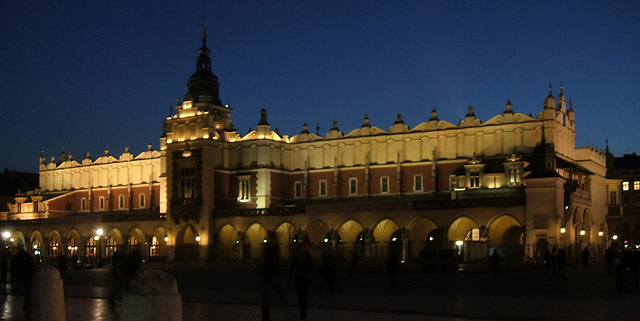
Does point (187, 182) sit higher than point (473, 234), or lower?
higher

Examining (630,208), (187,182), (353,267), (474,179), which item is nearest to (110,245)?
(187,182)

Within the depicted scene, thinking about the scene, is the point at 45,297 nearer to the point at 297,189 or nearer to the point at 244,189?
the point at 244,189

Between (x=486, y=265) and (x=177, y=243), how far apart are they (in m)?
36.3

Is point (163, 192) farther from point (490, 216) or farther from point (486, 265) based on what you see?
point (486, 265)

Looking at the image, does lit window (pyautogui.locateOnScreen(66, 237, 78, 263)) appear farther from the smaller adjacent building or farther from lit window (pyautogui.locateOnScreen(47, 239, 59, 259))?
the smaller adjacent building

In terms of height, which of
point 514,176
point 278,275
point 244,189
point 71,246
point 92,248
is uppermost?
point 514,176

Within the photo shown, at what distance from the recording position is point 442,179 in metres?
70.6

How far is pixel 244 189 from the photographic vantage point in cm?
7631

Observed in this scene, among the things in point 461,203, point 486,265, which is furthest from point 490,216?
point 486,265

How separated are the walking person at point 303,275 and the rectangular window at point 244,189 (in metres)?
57.5

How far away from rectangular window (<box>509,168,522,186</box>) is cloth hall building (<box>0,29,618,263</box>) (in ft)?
0.25

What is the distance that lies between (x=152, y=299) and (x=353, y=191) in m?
67.5

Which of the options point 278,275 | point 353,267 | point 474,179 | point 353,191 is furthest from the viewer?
point 353,191

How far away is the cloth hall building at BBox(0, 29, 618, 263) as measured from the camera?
196 ft
